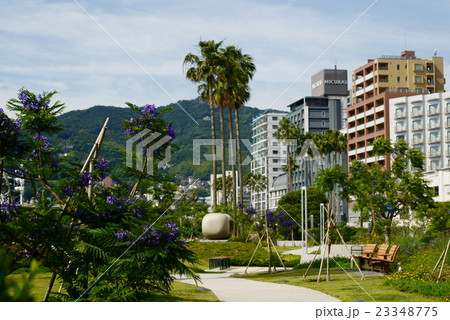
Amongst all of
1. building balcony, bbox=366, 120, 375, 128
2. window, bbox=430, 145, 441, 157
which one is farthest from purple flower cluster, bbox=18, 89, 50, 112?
building balcony, bbox=366, 120, 375, 128

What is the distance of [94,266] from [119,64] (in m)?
6.80

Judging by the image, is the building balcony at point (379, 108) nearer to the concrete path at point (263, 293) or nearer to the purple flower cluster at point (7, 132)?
the concrete path at point (263, 293)

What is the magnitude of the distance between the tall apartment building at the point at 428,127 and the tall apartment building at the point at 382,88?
3474 mm

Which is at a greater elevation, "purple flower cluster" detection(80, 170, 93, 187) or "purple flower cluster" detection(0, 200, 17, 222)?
"purple flower cluster" detection(80, 170, 93, 187)

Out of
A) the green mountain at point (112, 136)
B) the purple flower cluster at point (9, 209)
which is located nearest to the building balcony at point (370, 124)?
the green mountain at point (112, 136)

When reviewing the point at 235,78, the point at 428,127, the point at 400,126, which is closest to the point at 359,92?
the point at 400,126

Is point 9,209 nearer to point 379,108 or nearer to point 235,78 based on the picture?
point 235,78

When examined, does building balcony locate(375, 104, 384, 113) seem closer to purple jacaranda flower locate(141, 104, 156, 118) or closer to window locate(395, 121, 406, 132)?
window locate(395, 121, 406, 132)

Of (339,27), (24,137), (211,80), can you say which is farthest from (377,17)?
(211,80)

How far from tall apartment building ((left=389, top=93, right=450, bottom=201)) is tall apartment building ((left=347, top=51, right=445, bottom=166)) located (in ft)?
11.4

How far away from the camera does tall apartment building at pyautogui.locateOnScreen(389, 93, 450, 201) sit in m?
66.2

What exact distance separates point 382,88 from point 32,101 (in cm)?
9110

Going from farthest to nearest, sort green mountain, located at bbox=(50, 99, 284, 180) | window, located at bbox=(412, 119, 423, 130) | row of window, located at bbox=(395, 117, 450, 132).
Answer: window, located at bbox=(412, 119, 423, 130)
row of window, located at bbox=(395, 117, 450, 132)
green mountain, located at bbox=(50, 99, 284, 180)
